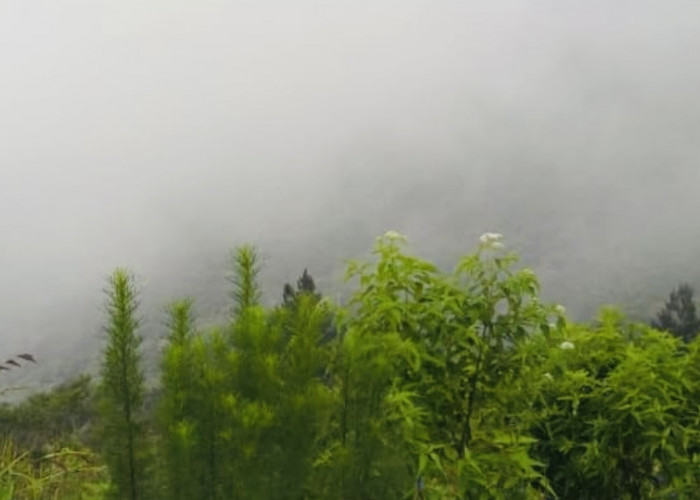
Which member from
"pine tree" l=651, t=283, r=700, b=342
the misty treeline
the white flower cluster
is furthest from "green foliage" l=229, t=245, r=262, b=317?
"pine tree" l=651, t=283, r=700, b=342

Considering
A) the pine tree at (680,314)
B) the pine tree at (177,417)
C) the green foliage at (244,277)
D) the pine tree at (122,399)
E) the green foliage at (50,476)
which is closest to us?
the pine tree at (177,417)

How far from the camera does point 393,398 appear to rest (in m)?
4.26

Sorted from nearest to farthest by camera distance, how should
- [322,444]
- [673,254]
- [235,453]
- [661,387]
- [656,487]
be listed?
[235,453]
[322,444]
[661,387]
[656,487]
[673,254]

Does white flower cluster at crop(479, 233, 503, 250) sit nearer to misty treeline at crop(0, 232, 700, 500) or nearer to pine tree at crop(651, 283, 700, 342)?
misty treeline at crop(0, 232, 700, 500)

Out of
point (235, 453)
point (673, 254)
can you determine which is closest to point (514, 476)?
point (235, 453)

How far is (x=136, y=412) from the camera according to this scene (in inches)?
131

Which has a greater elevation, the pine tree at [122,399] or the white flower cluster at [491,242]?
the white flower cluster at [491,242]

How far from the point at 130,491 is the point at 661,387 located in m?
3.56

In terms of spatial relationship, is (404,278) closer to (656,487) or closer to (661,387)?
(661,387)

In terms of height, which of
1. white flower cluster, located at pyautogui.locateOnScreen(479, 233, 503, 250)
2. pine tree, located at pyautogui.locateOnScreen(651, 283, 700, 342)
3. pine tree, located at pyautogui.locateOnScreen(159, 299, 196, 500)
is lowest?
pine tree, located at pyautogui.locateOnScreen(159, 299, 196, 500)

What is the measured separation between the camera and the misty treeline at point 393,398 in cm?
320

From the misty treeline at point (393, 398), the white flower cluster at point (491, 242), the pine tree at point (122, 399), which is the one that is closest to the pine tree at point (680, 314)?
the misty treeline at point (393, 398)

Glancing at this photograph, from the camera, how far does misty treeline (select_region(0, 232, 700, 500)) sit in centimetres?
320

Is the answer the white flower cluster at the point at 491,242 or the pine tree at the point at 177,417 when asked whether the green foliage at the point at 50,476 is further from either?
the white flower cluster at the point at 491,242
